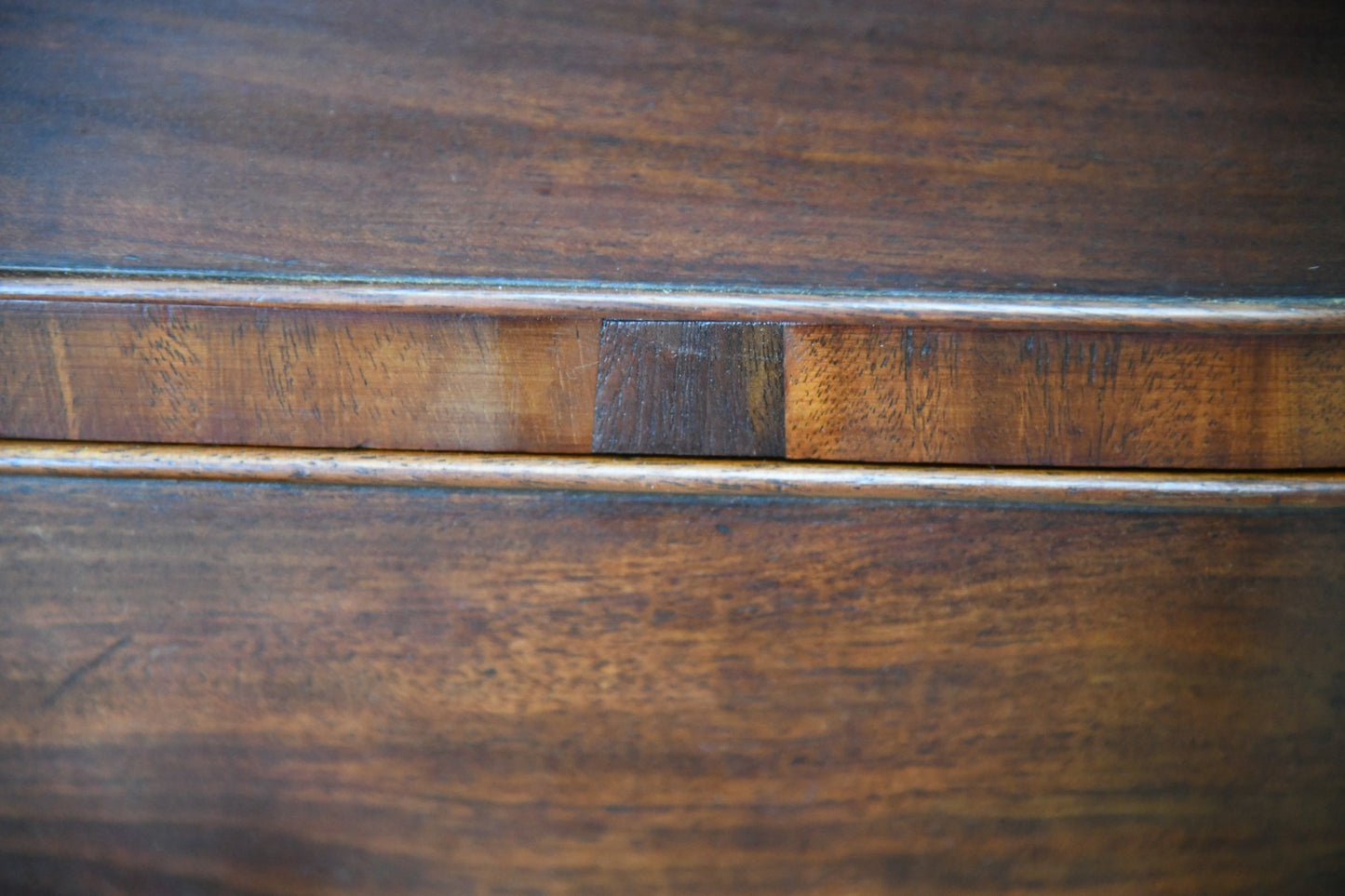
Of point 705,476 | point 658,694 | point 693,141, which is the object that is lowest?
point 658,694

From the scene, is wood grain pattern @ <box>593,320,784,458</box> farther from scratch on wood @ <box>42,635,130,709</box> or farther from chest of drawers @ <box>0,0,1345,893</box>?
scratch on wood @ <box>42,635,130,709</box>

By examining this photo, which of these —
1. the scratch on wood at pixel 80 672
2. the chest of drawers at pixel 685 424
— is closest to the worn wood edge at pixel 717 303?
the chest of drawers at pixel 685 424

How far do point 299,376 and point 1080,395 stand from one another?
0.36 metres

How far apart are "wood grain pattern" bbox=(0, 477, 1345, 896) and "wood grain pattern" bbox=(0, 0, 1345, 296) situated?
0.38 ft

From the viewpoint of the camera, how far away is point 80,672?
0.41 metres

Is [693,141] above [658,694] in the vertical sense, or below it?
above

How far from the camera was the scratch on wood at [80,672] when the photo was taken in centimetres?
40

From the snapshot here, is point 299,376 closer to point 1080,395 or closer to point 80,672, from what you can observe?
point 80,672

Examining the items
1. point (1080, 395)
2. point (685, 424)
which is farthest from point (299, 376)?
point (1080, 395)

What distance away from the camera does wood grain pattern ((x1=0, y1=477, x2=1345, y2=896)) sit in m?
0.39

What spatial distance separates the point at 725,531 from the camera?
0.39 meters

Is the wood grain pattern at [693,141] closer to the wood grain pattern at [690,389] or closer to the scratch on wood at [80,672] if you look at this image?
the wood grain pattern at [690,389]

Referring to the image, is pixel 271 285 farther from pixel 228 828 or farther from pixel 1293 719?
pixel 1293 719

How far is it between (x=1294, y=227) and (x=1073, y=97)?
118mm
